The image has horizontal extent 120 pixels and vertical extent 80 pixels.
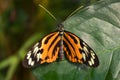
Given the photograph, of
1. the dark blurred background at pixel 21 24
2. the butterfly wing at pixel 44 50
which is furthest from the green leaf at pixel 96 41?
the dark blurred background at pixel 21 24

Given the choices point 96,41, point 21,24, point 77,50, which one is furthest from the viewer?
point 21,24

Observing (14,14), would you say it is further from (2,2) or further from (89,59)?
(89,59)

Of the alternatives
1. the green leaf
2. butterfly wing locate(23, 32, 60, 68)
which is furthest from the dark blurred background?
the green leaf

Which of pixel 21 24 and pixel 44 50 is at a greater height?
pixel 21 24

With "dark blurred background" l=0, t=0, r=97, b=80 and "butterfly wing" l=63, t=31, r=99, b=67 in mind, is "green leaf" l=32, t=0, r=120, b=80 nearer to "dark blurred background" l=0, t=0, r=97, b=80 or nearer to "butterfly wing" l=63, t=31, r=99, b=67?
"butterfly wing" l=63, t=31, r=99, b=67

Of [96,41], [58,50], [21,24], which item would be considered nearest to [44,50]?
[58,50]

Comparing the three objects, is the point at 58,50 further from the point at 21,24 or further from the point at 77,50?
the point at 21,24

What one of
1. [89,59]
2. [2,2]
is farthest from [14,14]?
[89,59]
